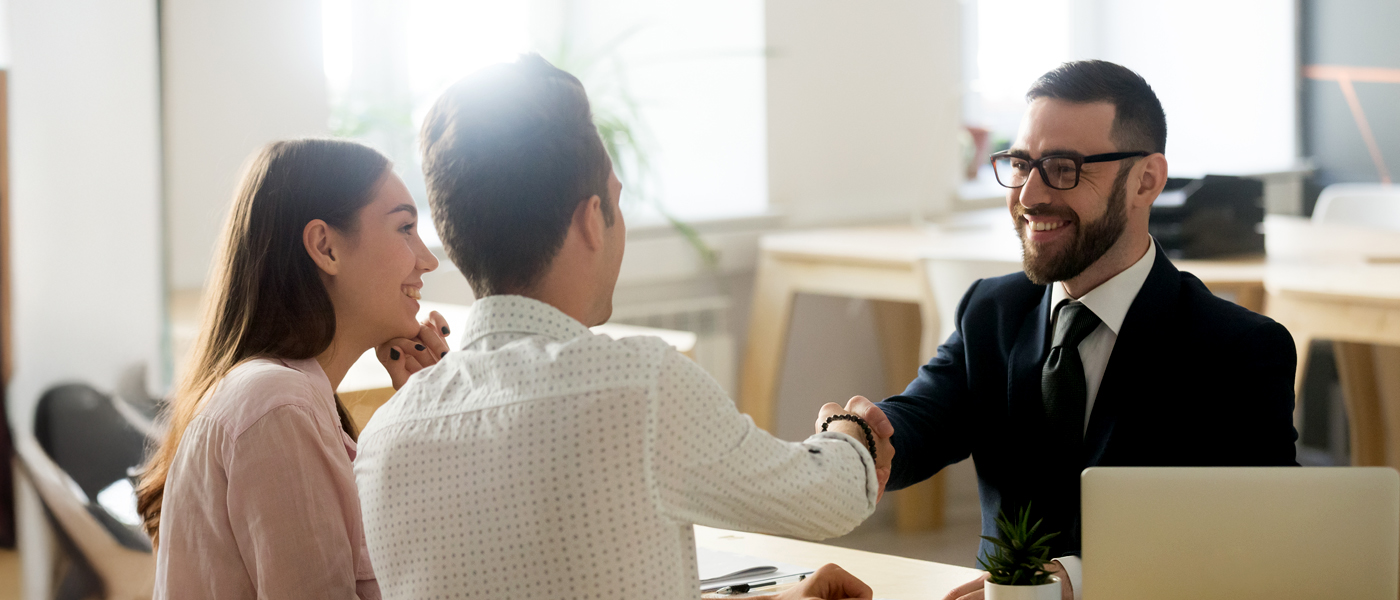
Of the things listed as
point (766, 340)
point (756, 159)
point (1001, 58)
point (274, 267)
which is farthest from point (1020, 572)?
point (1001, 58)

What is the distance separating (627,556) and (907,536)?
3.16 metres

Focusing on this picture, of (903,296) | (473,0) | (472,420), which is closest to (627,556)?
(472,420)

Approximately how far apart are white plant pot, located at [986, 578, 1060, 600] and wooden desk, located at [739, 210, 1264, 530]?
74.7 inches

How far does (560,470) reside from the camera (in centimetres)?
97

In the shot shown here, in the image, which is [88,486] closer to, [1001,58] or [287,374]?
[287,374]

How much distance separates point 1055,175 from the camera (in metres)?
1.63

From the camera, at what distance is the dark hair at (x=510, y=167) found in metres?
1.04

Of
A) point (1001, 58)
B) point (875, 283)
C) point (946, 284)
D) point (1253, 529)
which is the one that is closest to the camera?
point (1253, 529)

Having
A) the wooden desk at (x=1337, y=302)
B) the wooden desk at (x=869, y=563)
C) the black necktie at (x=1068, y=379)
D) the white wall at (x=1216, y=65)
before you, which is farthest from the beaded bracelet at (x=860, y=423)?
the white wall at (x=1216, y=65)

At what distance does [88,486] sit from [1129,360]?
198 centimetres

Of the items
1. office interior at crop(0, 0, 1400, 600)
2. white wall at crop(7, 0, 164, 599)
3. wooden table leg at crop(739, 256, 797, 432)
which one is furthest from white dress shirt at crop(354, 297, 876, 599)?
wooden table leg at crop(739, 256, 797, 432)

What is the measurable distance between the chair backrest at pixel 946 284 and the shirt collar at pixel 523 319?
192 centimetres

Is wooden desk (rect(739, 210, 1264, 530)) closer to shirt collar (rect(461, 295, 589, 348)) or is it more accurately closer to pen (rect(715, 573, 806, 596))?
pen (rect(715, 573, 806, 596))

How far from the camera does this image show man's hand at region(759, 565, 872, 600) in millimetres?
1292
